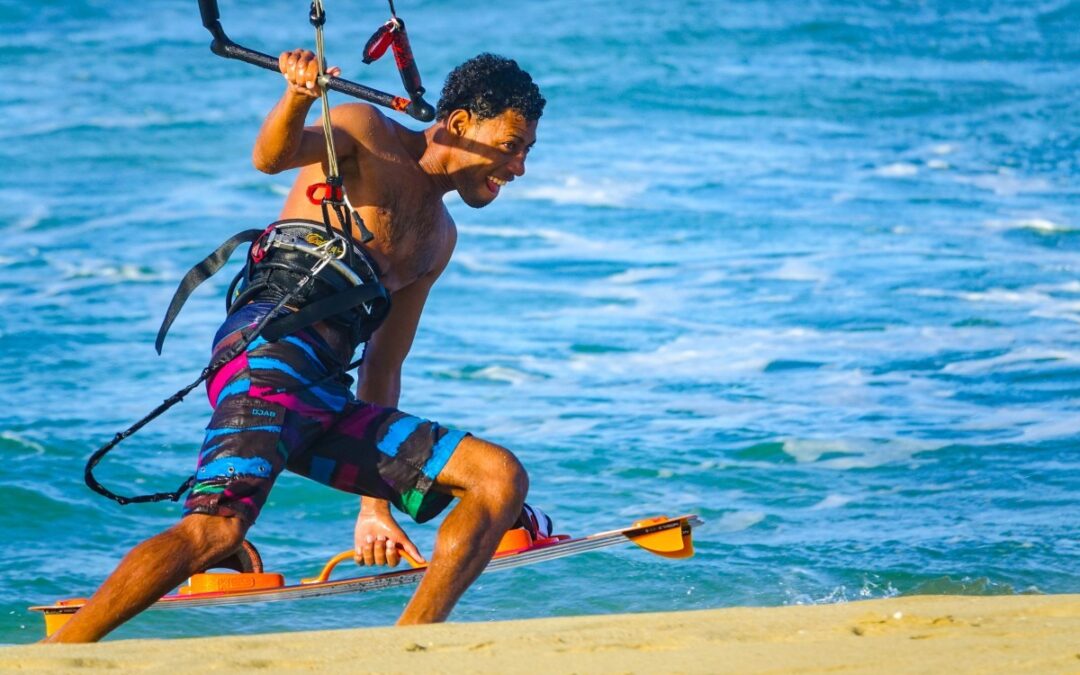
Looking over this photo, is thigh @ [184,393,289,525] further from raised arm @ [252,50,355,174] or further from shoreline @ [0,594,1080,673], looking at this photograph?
raised arm @ [252,50,355,174]

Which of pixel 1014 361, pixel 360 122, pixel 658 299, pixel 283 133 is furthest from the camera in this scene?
pixel 658 299

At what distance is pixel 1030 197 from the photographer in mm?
14281

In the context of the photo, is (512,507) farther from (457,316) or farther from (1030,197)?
(1030,197)

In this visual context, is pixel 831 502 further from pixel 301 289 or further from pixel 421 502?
pixel 301 289

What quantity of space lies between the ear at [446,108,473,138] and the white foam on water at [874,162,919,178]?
10.9m

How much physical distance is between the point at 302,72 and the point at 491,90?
2.61ft

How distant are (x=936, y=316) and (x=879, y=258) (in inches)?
63.7

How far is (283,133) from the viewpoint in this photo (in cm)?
455

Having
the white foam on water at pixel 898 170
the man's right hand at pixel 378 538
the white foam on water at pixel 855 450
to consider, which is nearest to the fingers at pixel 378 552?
the man's right hand at pixel 378 538

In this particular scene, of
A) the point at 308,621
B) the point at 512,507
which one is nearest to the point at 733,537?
the point at 308,621

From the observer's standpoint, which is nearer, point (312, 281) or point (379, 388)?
point (312, 281)

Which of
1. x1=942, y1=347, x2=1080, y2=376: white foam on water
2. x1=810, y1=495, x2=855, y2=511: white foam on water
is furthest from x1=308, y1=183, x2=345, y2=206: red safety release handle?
x1=942, y1=347, x2=1080, y2=376: white foam on water

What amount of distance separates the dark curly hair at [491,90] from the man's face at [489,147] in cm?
3

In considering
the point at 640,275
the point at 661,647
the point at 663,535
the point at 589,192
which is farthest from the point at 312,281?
the point at 589,192
